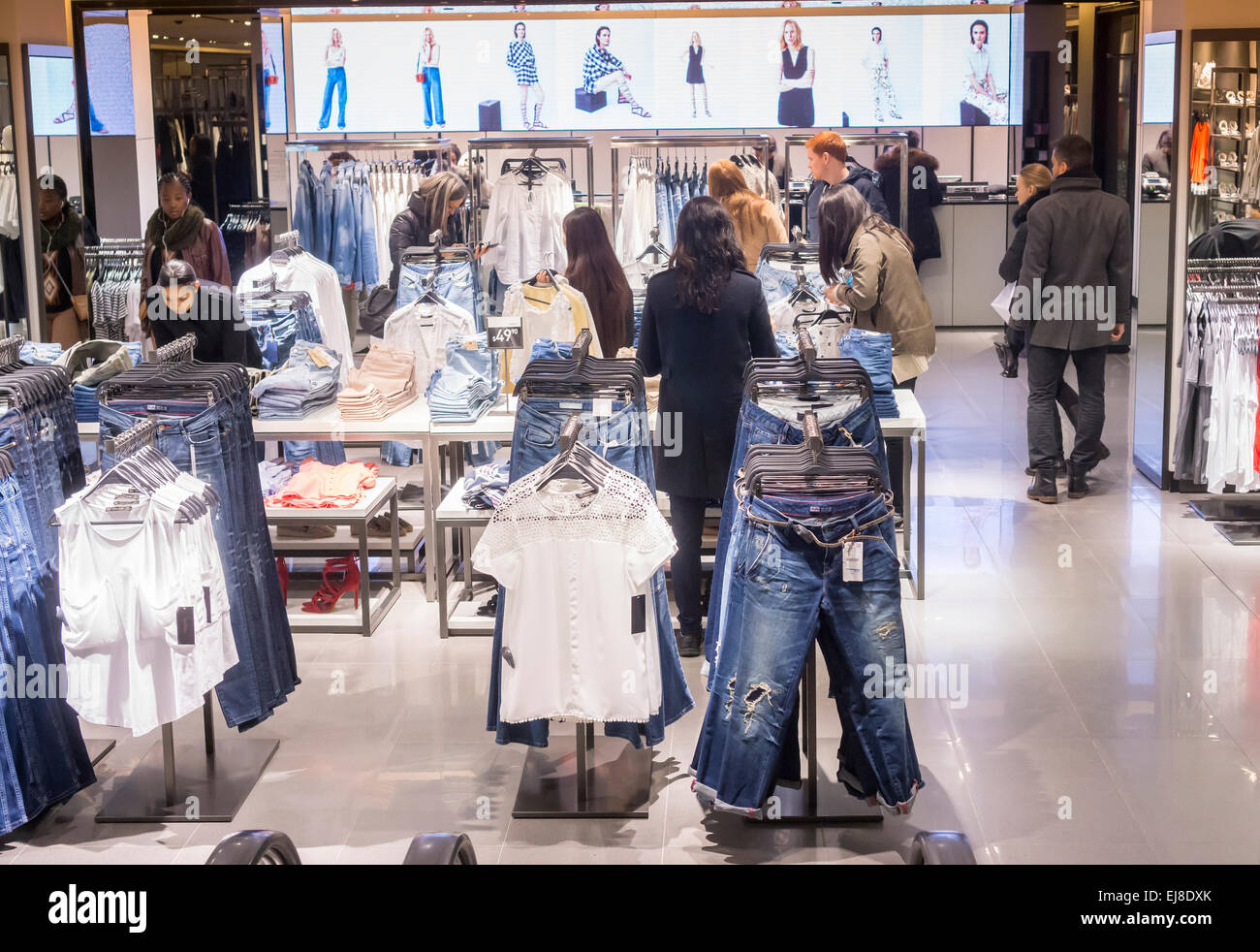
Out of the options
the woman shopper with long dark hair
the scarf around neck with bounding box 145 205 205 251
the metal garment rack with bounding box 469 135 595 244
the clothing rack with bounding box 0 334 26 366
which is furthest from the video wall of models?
the clothing rack with bounding box 0 334 26 366

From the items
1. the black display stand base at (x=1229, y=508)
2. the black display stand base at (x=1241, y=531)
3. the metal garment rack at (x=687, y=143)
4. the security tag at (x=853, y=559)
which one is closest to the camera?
the security tag at (x=853, y=559)

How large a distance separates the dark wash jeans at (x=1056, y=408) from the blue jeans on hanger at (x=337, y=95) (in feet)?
17.0

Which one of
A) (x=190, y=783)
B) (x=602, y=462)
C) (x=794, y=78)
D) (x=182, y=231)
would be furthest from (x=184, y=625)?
(x=794, y=78)

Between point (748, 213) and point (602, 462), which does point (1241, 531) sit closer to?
point (748, 213)

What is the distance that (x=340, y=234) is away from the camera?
32.0 ft

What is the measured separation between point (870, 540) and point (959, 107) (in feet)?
25.3

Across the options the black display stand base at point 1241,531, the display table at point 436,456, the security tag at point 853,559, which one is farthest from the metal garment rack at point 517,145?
the security tag at point 853,559

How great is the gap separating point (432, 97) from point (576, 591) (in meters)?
7.11

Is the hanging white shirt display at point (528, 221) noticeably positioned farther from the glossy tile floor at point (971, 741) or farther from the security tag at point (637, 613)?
the security tag at point (637, 613)

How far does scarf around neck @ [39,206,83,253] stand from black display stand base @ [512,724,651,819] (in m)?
4.89

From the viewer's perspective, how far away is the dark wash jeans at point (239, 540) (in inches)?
181

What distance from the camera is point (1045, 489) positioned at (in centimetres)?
788

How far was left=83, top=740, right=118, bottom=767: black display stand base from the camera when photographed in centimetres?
492
